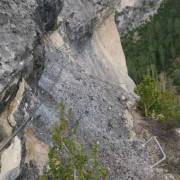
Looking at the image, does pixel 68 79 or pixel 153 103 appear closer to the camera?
pixel 68 79

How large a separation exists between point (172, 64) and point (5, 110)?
72554 mm

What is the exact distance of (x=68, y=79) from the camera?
19.9 meters

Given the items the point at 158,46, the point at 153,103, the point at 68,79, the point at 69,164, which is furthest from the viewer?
Answer: the point at 158,46

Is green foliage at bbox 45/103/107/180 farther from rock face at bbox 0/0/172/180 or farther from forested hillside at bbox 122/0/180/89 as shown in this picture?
forested hillside at bbox 122/0/180/89

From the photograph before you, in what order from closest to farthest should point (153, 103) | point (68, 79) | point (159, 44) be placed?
point (68, 79) < point (153, 103) < point (159, 44)

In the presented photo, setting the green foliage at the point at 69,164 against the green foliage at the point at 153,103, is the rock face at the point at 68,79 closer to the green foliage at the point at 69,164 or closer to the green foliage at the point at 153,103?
the green foliage at the point at 153,103

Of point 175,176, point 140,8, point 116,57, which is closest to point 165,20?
point 140,8

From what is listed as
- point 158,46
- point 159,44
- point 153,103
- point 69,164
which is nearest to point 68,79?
point 153,103

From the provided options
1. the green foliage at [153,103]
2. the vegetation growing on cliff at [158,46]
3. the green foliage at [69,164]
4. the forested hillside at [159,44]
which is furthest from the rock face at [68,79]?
the forested hillside at [159,44]

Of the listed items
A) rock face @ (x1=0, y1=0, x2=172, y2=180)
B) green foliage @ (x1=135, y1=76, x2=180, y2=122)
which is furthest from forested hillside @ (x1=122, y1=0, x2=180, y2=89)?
green foliage @ (x1=135, y1=76, x2=180, y2=122)

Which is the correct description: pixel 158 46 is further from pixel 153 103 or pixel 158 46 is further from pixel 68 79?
pixel 68 79

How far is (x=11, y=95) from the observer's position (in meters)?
13.5

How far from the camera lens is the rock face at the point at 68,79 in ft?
45.5

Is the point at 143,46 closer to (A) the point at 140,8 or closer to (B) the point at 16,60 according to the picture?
(A) the point at 140,8
